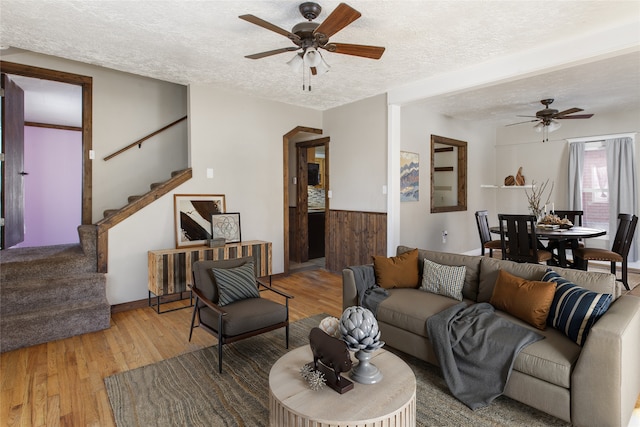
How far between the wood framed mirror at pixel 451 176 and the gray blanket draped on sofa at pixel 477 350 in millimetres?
4253

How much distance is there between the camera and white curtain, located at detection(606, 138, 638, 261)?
19.1ft

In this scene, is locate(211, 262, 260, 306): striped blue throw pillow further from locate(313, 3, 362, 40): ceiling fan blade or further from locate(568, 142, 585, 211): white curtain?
locate(568, 142, 585, 211): white curtain

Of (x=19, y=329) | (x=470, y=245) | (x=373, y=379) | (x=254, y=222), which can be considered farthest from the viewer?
(x=470, y=245)

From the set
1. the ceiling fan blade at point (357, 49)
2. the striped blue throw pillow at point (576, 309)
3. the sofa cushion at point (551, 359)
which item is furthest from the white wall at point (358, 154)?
the sofa cushion at point (551, 359)

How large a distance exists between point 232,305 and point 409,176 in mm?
3625

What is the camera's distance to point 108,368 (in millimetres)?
2709

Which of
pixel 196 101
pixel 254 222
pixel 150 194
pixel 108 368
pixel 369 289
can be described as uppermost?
pixel 196 101

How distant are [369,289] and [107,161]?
382 centimetres

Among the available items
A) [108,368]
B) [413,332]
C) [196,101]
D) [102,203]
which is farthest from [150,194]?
[413,332]

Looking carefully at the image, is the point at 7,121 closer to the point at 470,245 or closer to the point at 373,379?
the point at 373,379

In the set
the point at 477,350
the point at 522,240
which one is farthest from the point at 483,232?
the point at 477,350

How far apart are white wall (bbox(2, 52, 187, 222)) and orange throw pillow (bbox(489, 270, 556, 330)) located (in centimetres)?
448

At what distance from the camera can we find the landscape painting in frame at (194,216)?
4.47 m

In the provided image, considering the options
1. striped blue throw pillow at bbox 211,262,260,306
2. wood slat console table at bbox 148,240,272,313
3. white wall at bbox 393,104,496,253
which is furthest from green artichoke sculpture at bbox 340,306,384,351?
white wall at bbox 393,104,496,253
